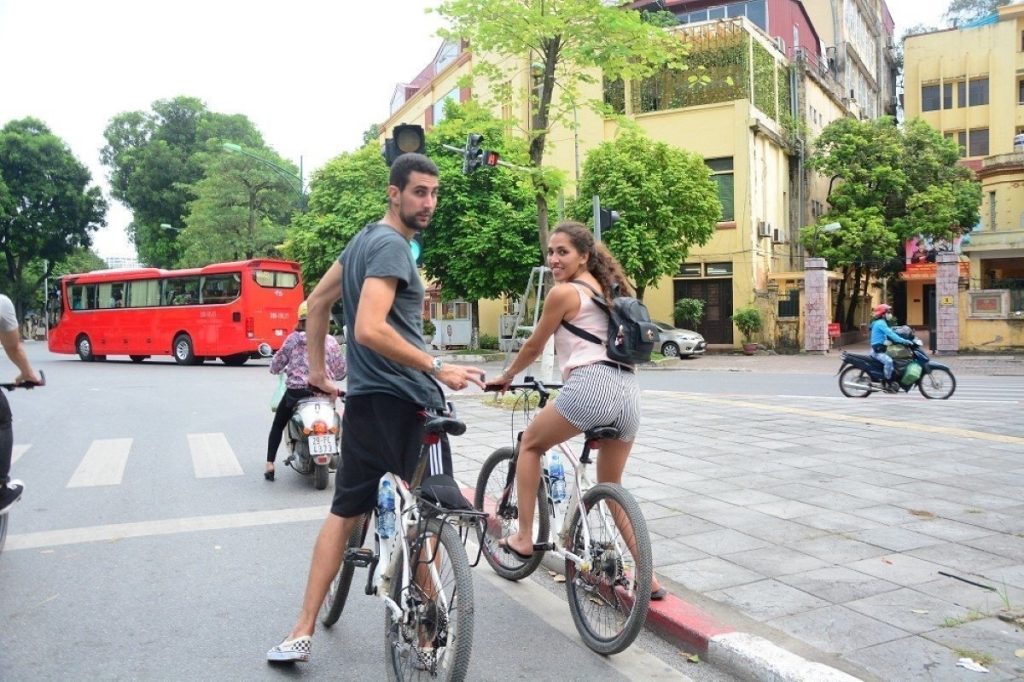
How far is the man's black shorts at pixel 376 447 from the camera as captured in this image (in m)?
3.28

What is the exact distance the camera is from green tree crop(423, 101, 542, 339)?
28.4 meters

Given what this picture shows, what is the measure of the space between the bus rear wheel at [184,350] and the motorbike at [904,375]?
18.7 m

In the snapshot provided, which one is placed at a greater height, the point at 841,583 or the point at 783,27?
the point at 783,27

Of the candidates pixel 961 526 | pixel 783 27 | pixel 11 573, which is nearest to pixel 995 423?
pixel 961 526

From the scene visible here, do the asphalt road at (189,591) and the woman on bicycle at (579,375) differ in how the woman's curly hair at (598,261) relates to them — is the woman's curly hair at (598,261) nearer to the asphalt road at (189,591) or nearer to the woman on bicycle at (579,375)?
the woman on bicycle at (579,375)

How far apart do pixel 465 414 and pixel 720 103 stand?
23716mm

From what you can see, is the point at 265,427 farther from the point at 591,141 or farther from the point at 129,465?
the point at 591,141

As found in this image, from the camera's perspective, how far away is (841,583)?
14.0ft

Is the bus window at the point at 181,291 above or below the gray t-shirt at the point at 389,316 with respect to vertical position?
above

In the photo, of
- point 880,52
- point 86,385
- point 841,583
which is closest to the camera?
point 841,583

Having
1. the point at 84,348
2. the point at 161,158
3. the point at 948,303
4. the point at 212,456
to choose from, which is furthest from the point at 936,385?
the point at 161,158

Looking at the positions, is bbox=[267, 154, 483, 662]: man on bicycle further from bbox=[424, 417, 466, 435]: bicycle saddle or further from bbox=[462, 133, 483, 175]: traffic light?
bbox=[462, 133, 483, 175]: traffic light

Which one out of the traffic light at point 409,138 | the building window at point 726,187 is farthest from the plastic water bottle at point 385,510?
→ the building window at point 726,187

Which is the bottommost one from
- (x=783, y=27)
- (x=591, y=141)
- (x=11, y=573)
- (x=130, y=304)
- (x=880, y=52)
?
(x=11, y=573)
